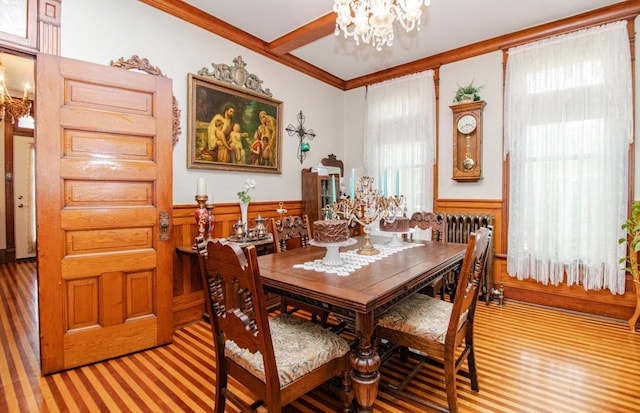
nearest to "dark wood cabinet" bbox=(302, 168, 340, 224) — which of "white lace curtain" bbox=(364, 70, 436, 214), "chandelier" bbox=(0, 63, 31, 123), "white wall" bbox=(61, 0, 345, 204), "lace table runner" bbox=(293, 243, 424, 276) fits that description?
"white wall" bbox=(61, 0, 345, 204)

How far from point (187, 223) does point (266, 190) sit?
3.69 ft

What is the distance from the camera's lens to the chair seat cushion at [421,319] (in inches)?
67.9

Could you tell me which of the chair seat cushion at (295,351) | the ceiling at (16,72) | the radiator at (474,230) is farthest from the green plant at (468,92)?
the ceiling at (16,72)

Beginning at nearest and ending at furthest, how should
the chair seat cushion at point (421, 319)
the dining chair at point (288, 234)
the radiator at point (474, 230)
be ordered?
the chair seat cushion at point (421, 319) < the dining chair at point (288, 234) < the radiator at point (474, 230)

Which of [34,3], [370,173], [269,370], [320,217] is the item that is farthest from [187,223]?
[370,173]

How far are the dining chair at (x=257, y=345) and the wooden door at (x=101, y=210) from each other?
1.30 metres

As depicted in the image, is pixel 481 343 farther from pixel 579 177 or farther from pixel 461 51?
pixel 461 51

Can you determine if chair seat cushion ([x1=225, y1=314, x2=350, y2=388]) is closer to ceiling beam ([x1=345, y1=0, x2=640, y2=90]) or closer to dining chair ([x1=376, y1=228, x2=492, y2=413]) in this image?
dining chair ([x1=376, y1=228, x2=492, y2=413])

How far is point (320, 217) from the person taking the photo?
4.23 metres

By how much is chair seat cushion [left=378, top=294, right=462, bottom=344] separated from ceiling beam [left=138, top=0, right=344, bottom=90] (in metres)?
3.25

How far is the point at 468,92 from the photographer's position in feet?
12.7

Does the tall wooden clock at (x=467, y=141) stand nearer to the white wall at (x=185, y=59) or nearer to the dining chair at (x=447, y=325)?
the white wall at (x=185, y=59)

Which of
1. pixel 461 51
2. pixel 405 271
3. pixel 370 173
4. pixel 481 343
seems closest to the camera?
pixel 405 271

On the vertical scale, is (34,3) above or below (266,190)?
above
